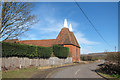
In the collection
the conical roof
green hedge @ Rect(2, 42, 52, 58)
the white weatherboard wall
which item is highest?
the conical roof

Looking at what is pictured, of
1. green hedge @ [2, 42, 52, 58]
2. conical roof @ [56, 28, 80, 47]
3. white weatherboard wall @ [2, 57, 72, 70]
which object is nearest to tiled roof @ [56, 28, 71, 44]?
conical roof @ [56, 28, 80, 47]

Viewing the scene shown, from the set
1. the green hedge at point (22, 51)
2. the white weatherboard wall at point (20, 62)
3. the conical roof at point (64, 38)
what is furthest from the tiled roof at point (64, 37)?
the green hedge at point (22, 51)

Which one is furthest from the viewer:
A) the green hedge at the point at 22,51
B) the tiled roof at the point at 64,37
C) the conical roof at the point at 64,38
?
the tiled roof at the point at 64,37

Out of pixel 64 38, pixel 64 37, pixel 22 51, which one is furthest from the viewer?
pixel 64 37

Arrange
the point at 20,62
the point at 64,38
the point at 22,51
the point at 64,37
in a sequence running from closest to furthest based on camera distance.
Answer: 1. the point at 20,62
2. the point at 22,51
3. the point at 64,38
4. the point at 64,37

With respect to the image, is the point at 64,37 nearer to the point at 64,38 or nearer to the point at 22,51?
Result: the point at 64,38

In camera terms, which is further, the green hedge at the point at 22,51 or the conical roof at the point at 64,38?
the conical roof at the point at 64,38

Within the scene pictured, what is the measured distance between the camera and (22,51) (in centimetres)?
1739

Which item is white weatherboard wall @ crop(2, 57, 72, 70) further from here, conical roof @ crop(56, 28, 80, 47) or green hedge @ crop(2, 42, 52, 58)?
conical roof @ crop(56, 28, 80, 47)

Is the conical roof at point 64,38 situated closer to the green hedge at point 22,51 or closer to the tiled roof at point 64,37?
the tiled roof at point 64,37

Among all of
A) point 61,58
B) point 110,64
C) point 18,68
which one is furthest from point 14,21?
point 61,58

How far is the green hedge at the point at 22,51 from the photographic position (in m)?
14.4

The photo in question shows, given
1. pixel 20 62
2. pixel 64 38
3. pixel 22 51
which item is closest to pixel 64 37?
pixel 64 38

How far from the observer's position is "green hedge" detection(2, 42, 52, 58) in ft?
47.4
